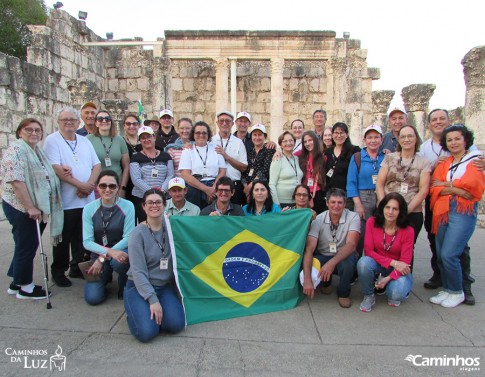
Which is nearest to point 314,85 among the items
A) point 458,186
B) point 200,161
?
point 200,161

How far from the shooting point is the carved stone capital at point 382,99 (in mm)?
15117

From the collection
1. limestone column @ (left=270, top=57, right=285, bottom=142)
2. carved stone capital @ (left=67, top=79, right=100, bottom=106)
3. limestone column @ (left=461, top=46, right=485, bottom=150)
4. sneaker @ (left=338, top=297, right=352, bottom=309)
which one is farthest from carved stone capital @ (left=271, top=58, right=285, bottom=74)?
sneaker @ (left=338, top=297, right=352, bottom=309)

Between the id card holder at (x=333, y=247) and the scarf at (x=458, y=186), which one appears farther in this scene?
the id card holder at (x=333, y=247)

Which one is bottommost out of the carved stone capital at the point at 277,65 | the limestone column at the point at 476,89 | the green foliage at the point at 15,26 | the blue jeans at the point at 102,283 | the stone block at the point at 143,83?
the blue jeans at the point at 102,283

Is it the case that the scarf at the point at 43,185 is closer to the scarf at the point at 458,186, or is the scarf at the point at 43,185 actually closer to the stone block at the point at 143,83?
the scarf at the point at 458,186

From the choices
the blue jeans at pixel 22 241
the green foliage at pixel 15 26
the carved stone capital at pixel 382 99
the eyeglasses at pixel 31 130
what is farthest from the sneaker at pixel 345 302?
the green foliage at pixel 15 26

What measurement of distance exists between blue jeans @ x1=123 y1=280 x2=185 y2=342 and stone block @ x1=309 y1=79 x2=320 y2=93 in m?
13.9

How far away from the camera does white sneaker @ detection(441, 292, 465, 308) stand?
466 cm

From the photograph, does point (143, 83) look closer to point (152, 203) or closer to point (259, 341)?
point (152, 203)

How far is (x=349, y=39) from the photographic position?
15.4 meters

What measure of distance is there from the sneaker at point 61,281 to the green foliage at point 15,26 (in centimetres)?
2321

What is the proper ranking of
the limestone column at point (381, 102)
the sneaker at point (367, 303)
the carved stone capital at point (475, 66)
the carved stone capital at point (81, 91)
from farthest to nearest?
1. the limestone column at point (381, 102)
2. the carved stone capital at point (81, 91)
3. the carved stone capital at point (475, 66)
4. the sneaker at point (367, 303)

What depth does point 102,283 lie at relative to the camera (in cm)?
477

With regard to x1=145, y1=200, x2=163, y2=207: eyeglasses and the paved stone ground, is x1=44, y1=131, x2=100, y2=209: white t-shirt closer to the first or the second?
the paved stone ground
